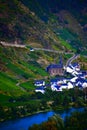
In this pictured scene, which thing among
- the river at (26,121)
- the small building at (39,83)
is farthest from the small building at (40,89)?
the river at (26,121)

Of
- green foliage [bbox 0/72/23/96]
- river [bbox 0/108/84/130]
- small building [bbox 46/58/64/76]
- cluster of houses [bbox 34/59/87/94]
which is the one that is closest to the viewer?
river [bbox 0/108/84/130]

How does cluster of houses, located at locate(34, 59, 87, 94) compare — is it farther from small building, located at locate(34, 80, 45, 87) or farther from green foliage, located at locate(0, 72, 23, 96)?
green foliage, located at locate(0, 72, 23, 96)

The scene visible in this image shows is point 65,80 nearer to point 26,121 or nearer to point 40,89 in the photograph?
point 40,89

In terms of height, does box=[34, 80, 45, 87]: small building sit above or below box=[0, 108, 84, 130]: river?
above

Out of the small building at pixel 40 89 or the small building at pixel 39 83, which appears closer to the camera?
the small building at pixel 40 89

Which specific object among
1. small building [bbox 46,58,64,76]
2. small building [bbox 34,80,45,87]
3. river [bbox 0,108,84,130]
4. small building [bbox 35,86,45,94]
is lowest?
river [bbox 0,108,84,130]

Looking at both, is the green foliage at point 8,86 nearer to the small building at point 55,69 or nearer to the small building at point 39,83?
the small building at point 39,83

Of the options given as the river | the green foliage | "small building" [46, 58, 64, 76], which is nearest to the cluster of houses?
"small building" [46, 58, 64, 76]

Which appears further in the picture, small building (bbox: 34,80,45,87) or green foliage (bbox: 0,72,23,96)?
small building (bbox: 34,80,45,87)

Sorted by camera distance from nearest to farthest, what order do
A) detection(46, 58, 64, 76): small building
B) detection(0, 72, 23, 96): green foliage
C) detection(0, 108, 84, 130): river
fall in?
detection(0, 108, 84, 130): river < detection(0, 72, 23, 96): green foliage < detection(46, 58, 64, 76): small building
